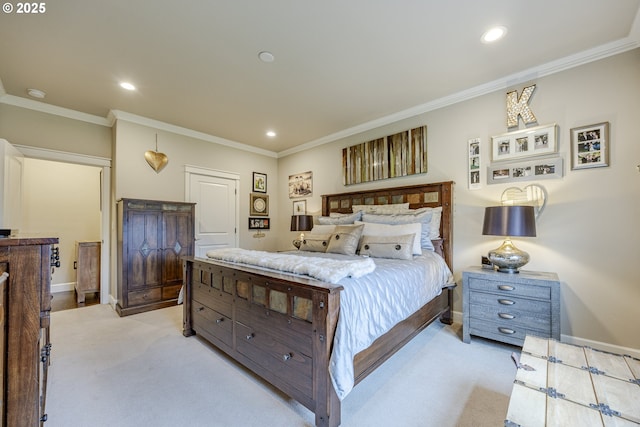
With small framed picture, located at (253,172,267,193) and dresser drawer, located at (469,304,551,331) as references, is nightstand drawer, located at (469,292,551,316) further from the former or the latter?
small framed picture, located at (253,172,267,193)

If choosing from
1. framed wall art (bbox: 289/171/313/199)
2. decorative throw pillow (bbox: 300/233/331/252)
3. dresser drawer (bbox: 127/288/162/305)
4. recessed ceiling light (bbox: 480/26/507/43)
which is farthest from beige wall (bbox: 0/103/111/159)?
recessed ceiling light (bbox: 480/26/507/43)

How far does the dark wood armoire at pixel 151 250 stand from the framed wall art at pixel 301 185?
6.40 ft

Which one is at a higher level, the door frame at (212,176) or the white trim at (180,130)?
the white trim at (180,130)

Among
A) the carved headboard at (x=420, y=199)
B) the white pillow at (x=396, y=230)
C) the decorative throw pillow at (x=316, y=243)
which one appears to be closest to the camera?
the white pillow at (x=396, y=230)

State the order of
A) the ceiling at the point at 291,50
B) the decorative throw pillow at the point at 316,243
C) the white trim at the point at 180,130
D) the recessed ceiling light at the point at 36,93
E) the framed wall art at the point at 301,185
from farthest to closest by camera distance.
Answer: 1. the framed wall art at the point at 301,185
2. the white trim at the point at 180,130
3. the decorative throw pillow at the point at 316,243
4. the recessed ceiling light at the point at 36,93
5. the ceiling at the point at 291,50

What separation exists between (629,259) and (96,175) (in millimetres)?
7548

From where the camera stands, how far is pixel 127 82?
2887mm

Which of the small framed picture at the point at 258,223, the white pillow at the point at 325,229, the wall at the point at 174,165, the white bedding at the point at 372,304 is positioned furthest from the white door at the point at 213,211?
the white bedding at the point at 372,304

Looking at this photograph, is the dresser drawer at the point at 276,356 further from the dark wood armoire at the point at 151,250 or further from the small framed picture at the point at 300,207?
the small framed picture at the point at 300,207

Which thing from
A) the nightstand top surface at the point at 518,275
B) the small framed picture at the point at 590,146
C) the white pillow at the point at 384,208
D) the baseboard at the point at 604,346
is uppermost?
the small framed picture at the point at 590,146

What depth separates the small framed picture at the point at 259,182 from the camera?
17.3 ft

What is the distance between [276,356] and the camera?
1.73 metres

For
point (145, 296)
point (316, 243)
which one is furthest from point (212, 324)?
point (145, 296)

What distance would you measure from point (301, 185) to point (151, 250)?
2679 millimetres
